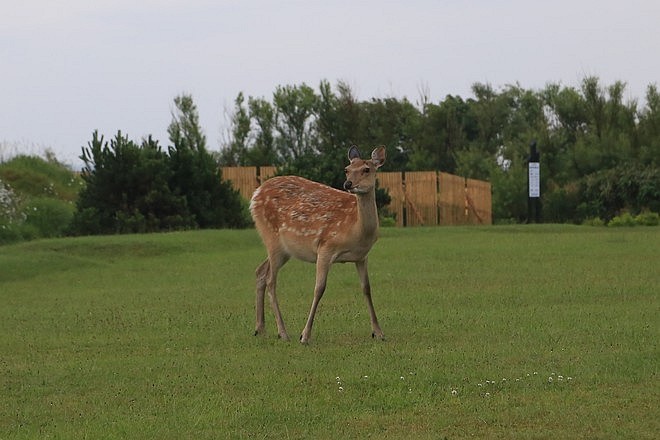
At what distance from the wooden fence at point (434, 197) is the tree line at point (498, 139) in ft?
5.43

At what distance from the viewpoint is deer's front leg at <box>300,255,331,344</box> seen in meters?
12.8

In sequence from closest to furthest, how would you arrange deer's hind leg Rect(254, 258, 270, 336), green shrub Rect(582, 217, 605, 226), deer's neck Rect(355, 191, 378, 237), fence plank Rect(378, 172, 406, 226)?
deer's neck Rect(355, 191, 378, 237), deer's hind leg Rect(254, 258, 270, 336), green shrub Rect(582, 217, 605, 226), fence plank Rect(378, 172, 406, 226)

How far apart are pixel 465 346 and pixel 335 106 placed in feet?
146

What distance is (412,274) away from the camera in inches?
831

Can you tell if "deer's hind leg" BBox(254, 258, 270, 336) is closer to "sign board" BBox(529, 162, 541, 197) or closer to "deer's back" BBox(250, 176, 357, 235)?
"deer's back" BBox(250, 176, 357, 235)

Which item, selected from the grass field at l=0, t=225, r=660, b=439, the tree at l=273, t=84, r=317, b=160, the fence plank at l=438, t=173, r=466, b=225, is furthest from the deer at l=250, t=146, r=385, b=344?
the tree at l=273, t=84, r=317, b=160

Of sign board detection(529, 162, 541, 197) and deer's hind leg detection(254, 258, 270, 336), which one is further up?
sign board detection(529, 162, 541, 197)

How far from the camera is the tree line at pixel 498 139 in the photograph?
42.1m

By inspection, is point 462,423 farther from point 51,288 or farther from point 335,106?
point 335,106

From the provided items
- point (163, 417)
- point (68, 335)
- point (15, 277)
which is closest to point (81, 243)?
point (15, 277)

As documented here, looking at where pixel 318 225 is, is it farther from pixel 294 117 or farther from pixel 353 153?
pixel 294 117

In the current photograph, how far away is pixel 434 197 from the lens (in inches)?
1705

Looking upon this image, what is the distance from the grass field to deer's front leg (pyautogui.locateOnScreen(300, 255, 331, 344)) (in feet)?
0.59

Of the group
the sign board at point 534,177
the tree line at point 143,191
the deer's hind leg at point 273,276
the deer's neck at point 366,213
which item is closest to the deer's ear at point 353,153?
the deer's neck at point 366,213
